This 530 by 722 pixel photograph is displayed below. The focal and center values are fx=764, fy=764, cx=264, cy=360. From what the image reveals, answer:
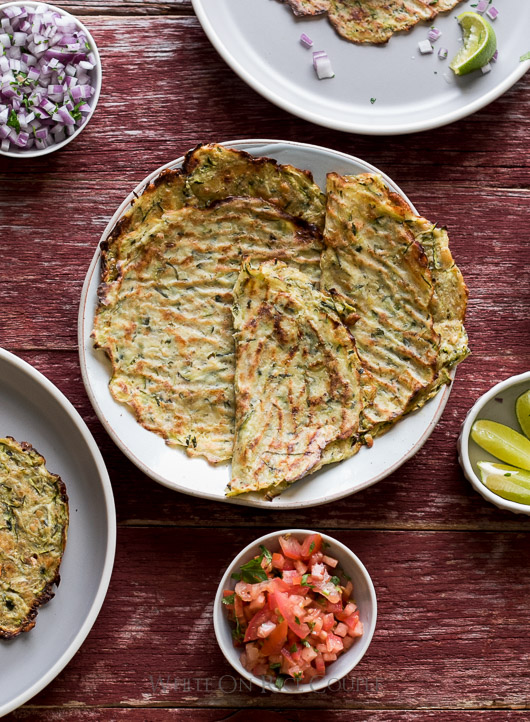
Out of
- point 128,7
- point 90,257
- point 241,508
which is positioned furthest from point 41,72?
point 241,508

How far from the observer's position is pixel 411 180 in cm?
311

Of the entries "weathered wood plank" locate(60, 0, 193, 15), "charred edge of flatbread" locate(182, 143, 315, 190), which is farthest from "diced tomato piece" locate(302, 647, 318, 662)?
"weathered wood plank" locate(60, 0, 193, 15)

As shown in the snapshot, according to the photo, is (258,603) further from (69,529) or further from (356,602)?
(69,529)

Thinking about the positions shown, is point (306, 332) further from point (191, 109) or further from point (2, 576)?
point (2, 576)

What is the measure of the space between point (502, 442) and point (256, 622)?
3.65 feet

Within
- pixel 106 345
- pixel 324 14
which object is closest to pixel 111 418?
pixel 106 345

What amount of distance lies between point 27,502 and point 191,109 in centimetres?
165

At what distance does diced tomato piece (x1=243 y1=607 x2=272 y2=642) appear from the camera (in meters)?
2.62

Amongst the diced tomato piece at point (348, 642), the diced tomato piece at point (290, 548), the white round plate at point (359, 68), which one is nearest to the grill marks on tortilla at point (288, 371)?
the diced tomato piece at point (290, 548)

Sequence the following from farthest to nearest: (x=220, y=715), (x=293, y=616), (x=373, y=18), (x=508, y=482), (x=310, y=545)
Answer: (x=373, y=18) < (x=220, y=715) < (x=508, y=482) < (x=310, y=545) < (x=293, y=616)

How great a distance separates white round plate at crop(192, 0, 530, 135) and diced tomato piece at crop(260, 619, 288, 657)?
1895 millimetres

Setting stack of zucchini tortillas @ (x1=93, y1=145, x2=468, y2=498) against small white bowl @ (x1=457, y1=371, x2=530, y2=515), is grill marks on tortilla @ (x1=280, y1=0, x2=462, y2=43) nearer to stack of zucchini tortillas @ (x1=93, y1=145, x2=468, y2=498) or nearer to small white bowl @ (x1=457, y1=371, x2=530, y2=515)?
stack of zucchini tortillas @ (x1=93, y1=145, x2=468, y2=498)

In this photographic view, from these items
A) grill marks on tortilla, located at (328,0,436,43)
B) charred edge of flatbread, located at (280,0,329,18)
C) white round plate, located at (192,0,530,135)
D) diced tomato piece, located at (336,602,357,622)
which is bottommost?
diced tomato piece, located at (336,602,357,622)

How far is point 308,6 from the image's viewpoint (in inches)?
118
